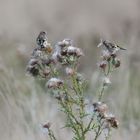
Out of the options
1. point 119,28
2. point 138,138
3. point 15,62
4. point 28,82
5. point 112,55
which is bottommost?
point 112,55


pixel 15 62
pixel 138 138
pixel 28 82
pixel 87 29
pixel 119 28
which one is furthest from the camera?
pixel 87 29

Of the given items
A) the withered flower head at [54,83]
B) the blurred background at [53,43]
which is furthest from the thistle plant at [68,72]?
the blurred background at [53,43]

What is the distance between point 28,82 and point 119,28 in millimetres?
5352

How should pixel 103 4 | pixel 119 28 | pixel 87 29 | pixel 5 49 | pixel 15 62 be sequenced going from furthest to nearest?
pixel 103 4 < pixel 87 29 < pixel 119 28 < pixel 5 49 < pixel 15 62

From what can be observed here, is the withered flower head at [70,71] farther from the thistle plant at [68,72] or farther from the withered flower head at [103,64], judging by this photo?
the withered flower head at [103,64]

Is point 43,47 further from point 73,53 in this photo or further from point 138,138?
point 138,138

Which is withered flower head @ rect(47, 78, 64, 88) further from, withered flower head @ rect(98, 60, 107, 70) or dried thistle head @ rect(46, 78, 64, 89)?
withered flower head @ rect(98, 60, 107, 70)

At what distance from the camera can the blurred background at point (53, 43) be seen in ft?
17.9

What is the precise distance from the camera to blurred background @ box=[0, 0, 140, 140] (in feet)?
17.9

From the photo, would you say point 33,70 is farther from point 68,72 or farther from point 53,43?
point 53,43

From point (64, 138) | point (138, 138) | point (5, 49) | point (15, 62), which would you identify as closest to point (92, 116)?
point (64, 138)

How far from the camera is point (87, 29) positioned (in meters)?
13.0

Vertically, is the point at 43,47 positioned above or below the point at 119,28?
below

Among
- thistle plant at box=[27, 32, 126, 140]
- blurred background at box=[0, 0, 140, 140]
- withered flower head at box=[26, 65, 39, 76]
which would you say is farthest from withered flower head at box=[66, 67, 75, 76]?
blurred background at box=[0, 0, 140, 140]
